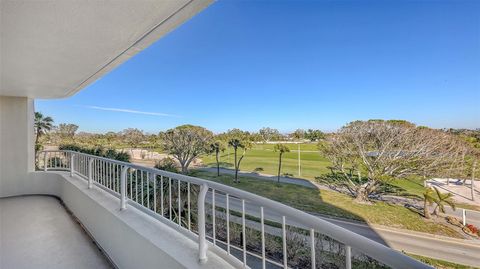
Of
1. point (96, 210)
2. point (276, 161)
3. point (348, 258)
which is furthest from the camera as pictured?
point (276, 161)

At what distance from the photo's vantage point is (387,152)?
1539cm

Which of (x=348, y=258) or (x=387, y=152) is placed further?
(x=387, y=152)

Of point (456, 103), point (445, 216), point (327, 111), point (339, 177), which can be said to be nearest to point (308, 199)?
point (339, 177)

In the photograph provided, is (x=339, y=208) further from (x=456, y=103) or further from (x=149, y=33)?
(x=149, y=33)

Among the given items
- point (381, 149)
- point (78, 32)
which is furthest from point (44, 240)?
point (381, 149)

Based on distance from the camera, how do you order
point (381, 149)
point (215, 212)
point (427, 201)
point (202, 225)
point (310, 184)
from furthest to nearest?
1. point (310, 184)
2. point (381, 149)
3. point (427, 201)
4. point (215, 212)
5. point (202, 225)

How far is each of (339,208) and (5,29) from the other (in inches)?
645

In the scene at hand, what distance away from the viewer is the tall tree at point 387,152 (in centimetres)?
1379

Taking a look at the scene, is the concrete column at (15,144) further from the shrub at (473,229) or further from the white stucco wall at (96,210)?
the shrub at (473,229)

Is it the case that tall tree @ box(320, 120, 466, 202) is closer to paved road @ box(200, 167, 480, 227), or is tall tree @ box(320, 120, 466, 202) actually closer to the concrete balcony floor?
paved road @ box(200, 167, 480, 227)

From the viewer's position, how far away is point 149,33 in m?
1.71

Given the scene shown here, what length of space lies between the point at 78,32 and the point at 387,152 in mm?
18213

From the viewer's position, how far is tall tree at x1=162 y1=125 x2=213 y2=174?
2152 cm

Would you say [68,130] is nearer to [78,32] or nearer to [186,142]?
[186,142]
